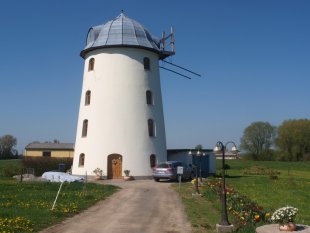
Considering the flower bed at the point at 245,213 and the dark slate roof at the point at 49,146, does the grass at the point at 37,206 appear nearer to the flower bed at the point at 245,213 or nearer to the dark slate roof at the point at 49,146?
the flower bed at the point at 245,213

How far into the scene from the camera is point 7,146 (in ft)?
368

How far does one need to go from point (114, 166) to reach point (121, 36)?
10.8 metres

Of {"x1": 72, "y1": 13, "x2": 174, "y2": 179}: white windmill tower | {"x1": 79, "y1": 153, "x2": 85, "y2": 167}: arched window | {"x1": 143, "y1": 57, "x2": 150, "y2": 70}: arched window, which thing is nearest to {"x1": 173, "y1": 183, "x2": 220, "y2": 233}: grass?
{"x1": 72, "y1": 13, "x2": 174, "y2": 179}: white windmill tower

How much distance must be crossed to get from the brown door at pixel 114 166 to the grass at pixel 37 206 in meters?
9.35

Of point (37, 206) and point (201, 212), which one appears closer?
point (201, 212)

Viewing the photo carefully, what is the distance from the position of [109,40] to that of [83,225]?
2516 centimetres

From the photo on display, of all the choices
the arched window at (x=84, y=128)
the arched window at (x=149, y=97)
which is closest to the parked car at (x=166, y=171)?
the arched window at (x=149, y=97)

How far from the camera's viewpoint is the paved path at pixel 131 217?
13.3 meters

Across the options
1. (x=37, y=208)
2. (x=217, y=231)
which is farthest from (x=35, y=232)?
(x=217, y=231)

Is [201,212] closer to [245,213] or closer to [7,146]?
[245,213]

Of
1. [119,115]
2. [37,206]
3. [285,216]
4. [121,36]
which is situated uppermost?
[121,36]

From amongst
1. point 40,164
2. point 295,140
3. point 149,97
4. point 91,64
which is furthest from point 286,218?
point 295,140

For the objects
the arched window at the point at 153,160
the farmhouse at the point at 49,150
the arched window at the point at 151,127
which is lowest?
the arched window at the point at 153,160

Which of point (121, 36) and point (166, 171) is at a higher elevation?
point (121, 36)
